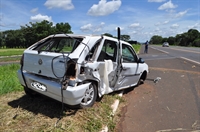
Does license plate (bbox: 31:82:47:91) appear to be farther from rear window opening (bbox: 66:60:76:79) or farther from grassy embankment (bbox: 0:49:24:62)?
grassy embankment (bbox: 0:49:24:62)

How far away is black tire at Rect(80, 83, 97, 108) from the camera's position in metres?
4.01

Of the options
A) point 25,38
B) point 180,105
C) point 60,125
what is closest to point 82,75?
point 60,125

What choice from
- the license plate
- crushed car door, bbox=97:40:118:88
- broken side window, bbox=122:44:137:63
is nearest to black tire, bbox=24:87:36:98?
the license plate

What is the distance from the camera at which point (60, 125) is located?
3408 mm

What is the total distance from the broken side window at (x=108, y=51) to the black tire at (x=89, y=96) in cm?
68

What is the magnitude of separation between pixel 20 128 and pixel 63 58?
149 cm

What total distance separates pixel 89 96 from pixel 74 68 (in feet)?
2.93

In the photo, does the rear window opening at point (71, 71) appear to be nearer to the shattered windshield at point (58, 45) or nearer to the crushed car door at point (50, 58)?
the crushed car door at point (50, 58)

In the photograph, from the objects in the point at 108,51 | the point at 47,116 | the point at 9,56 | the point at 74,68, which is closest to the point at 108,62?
the point at 108,51

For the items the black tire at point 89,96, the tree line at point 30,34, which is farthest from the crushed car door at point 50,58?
the tree line at point 30,34

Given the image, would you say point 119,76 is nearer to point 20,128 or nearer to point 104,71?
point 104,71

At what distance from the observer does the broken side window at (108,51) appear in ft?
14.3

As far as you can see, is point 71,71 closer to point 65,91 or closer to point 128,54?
point 65,91

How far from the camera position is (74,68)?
11.6 ft
